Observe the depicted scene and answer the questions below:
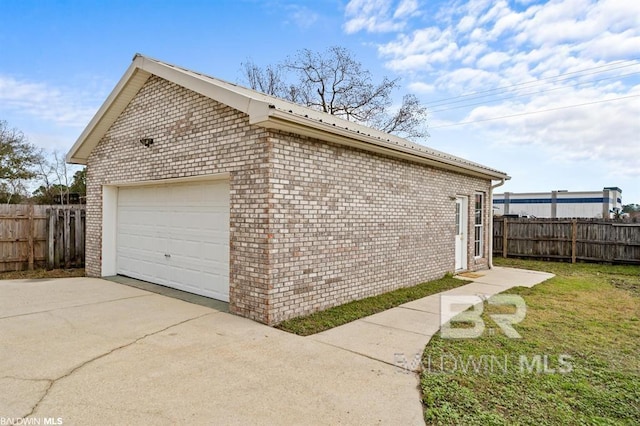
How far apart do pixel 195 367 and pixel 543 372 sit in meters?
3.49

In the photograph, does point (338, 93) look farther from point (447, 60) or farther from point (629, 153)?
point (629, 153)

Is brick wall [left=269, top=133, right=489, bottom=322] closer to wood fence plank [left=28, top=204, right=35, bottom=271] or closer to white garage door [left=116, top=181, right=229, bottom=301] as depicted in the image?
white garage door [left=116, top=181, right=229, bottom=301]

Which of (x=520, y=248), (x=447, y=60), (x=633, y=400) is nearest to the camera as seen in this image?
(x=633, y=400)

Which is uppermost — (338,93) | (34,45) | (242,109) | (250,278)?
(338,93)

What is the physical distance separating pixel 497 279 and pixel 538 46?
24.8 feet

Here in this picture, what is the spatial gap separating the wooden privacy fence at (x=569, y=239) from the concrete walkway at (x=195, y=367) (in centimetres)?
1003

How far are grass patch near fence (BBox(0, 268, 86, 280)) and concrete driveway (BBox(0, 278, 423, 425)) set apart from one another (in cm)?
379

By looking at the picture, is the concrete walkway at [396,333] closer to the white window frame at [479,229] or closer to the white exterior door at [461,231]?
the white exterior door at [461,231]

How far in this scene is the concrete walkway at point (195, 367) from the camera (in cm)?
283

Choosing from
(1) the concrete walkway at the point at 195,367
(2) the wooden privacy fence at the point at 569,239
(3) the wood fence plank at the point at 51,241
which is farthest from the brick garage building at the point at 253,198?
(2) the wooden privacy fence at the point at 569,239

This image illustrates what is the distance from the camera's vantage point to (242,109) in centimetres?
498

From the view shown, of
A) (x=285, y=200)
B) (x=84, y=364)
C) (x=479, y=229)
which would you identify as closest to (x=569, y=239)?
(x=479, y=229)

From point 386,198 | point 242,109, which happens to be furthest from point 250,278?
point 386,198

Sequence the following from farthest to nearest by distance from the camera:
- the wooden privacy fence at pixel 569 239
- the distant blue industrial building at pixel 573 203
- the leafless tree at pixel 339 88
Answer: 1. the distant blue industrial building at pixel 573 203
2. the leafless tree at pixel 339 88
3. the wooden privacy fence at pixel 569 239
